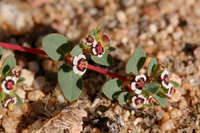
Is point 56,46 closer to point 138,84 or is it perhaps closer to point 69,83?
point 69,83

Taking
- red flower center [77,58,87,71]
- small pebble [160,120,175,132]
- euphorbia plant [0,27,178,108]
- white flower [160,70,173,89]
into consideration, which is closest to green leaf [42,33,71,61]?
euphorbia plant [0,27,178,108]

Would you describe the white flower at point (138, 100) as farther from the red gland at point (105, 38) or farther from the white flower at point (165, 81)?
the red gland at point (105, 38)

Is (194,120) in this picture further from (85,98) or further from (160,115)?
(85,98)

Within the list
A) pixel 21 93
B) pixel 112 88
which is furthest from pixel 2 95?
pixel 112 88

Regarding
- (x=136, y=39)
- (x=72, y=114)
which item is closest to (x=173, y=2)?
(x=136, y=39)

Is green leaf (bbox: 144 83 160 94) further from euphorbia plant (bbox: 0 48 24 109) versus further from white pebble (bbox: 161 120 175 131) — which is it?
euphorbia plant (bbox: 0 48 24 109)

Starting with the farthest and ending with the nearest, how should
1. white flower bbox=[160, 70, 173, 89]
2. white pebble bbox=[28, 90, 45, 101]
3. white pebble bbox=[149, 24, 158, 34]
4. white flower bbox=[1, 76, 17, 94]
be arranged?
white pebble bbox=[149, 24, 158, 34], white pebble bbox=[28, 90, 45, 101], white flower bbox=[160, 70, 173, 89], white flower bbox=[1, 76, 17, 94]

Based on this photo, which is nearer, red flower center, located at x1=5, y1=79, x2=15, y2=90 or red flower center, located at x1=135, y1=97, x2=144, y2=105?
red flower center, located at x1=5, y1=79, x2=15, y2=90

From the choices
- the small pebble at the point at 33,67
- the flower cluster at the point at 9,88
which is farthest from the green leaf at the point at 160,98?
the small pebble at the point at 33,67
